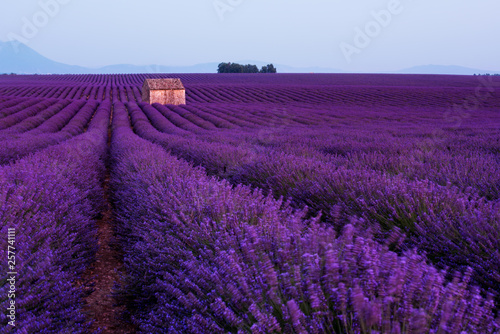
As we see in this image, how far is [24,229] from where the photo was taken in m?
2.23

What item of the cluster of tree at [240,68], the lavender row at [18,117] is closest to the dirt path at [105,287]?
the lavender row at [18,117]

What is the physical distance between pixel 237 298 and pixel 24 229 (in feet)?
5.21

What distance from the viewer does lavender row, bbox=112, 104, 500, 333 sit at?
102cm

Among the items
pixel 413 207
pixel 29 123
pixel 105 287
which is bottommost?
pixel 105 287

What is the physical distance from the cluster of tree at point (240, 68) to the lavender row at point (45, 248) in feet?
274

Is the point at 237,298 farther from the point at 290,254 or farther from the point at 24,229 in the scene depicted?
the point at 24,229

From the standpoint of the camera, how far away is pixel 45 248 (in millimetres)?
2139

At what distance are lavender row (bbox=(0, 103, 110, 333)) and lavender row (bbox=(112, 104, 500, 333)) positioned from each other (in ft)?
1.32

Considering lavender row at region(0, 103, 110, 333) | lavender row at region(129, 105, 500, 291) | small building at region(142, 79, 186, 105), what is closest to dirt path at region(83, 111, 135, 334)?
lavender row at region(0, 103, 110, 333)

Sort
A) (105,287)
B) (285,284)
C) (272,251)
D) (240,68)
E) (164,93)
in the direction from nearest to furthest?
(285,284) → (272,251) → (105,287) → (164,93) → (240,68)

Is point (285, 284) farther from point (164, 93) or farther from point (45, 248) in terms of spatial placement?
point (164, 93)

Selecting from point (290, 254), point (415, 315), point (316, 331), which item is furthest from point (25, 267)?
point (415, 315)

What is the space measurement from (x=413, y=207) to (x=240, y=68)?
8549 cm

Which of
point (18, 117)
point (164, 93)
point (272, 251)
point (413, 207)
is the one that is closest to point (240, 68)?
point (164, 93)
